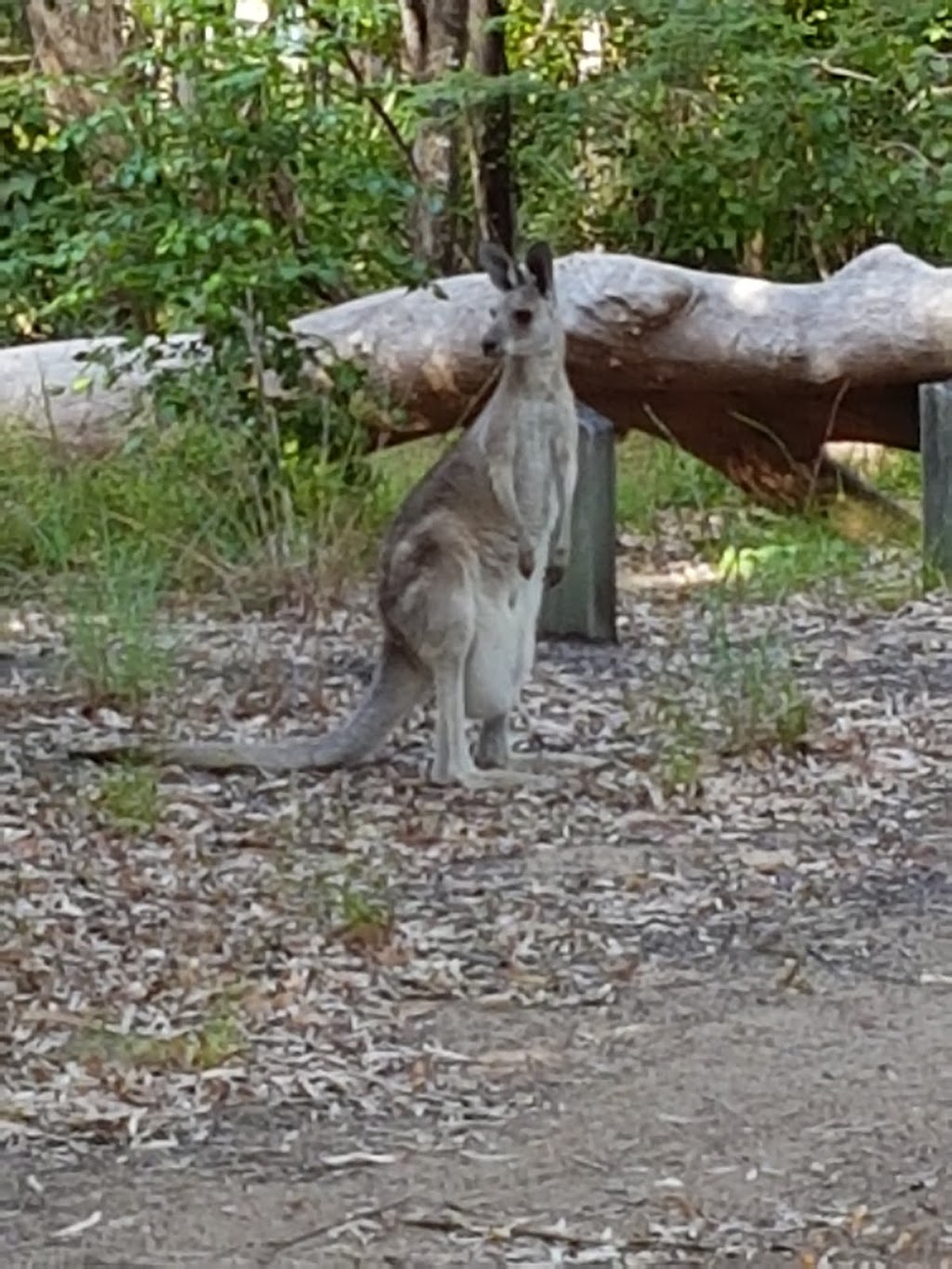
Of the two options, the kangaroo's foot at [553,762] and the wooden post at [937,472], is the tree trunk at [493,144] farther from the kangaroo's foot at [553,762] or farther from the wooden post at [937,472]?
the kangaroo's foot at [553,762]

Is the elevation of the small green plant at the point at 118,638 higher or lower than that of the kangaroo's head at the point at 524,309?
lower

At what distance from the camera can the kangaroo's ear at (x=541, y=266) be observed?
7.20 m

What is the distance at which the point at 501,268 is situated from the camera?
7305 millimetres

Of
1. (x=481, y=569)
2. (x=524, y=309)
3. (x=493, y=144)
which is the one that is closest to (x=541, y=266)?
(x=524, y=309)

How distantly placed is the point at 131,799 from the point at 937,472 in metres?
4.23

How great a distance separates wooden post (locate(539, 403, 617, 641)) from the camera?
8.68 meters

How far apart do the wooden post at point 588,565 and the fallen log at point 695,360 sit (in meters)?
1.38

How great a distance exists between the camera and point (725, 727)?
716 centimetres

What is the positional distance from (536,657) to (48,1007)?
3.74 metres

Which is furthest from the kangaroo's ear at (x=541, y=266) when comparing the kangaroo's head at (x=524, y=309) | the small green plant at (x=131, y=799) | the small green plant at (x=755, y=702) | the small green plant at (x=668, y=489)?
the small green plant at (x=668, y=489)

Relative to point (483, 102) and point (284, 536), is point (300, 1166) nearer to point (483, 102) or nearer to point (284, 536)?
point (284, 536)

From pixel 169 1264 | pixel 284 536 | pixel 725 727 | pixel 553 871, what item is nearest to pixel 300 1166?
pixel 169 1264

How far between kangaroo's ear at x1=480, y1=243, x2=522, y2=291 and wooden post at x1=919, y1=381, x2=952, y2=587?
2668mm

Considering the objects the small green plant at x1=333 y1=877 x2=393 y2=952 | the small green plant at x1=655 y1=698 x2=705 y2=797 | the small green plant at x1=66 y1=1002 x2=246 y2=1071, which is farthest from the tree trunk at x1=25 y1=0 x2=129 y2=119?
the small green plant at x1=66 y1=1002 x2=246 y2=1071
